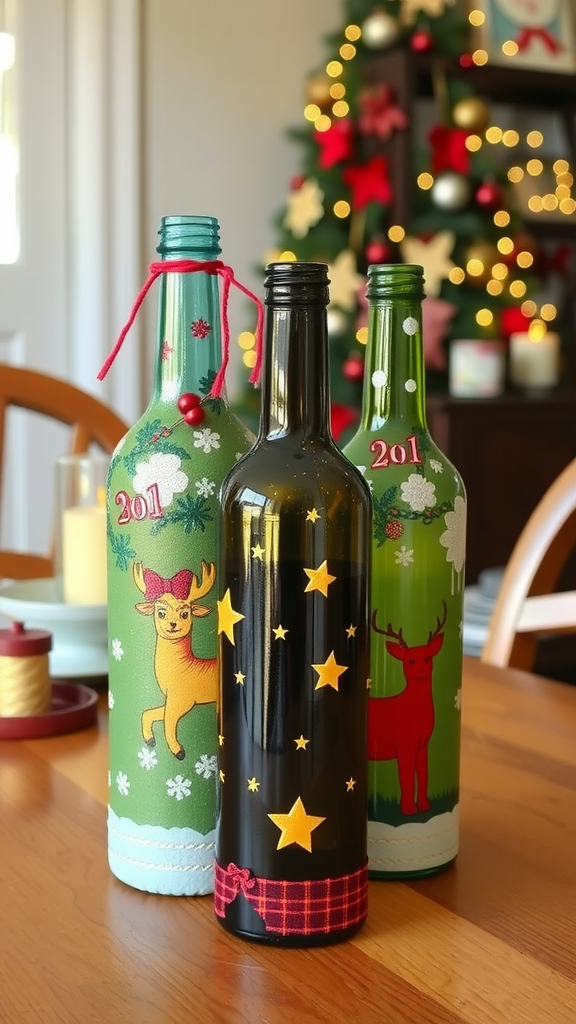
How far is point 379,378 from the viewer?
57 cm

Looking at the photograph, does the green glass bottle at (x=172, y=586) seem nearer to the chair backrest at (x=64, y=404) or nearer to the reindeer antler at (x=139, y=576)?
the reindeer antler at (x=139, y=576)

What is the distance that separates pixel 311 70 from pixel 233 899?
2.81 meters

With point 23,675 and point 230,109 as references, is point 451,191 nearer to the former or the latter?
point 230,109

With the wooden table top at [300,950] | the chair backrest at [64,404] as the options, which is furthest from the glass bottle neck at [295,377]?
the chair backrest at [64,404]

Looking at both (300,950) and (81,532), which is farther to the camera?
(81,532)

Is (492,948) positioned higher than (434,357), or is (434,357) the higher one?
(434,357)

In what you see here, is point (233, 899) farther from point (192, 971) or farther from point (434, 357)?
point (434, 357)

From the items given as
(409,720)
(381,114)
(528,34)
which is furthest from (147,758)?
(528,34)

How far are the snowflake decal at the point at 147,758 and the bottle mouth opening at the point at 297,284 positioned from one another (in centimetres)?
20

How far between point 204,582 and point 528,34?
2.79 metres

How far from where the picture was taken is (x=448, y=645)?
57cm

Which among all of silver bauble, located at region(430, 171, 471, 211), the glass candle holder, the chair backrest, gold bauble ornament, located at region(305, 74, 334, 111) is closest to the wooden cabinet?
silver bauble, located at region(430, 171, 471, 211)

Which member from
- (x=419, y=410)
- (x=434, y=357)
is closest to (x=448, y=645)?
(x=419, y=410)

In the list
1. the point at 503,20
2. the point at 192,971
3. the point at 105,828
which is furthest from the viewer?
the point at 503,20
